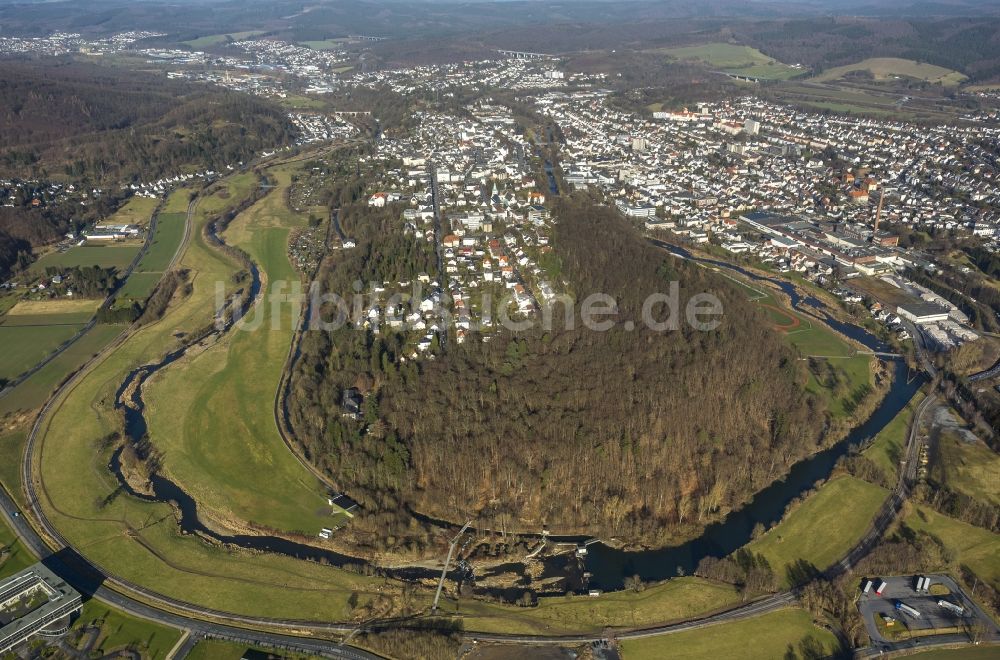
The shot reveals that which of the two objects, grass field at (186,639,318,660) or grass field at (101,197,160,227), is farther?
grass field at (101,197,160,227)

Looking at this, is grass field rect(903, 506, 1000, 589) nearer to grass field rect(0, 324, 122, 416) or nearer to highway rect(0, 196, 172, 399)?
grass field rect(0, 324, 122, 416)

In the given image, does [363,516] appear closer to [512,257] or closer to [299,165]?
[512,257]

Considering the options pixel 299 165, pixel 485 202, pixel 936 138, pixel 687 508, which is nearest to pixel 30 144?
pixel 299 165

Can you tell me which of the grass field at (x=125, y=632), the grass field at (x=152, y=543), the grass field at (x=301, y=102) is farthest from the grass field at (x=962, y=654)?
the grass field at (x=301, y=102)

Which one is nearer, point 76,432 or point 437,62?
point 76,432

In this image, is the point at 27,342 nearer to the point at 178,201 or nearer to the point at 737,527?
the point at 178,201

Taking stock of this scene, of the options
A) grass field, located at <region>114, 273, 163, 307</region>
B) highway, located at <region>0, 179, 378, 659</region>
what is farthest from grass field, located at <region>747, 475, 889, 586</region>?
grass field, located at <region>114, 273, 163, 307</region>

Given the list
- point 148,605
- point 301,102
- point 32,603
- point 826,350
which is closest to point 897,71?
point 301,102
